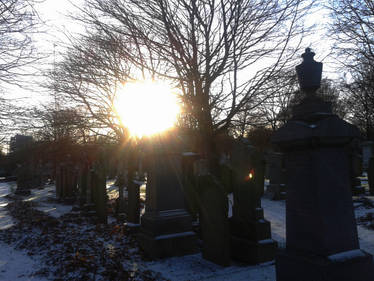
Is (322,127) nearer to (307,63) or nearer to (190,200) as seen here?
(307,63)

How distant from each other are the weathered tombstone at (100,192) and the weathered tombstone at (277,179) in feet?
27.4

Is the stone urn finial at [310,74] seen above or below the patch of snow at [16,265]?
above

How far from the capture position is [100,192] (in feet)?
31.3

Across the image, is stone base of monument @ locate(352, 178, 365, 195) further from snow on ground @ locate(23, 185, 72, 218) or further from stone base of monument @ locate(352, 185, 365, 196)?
snow on ground @ locate(23, 185, 72, 218)

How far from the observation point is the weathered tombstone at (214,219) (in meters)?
5.20

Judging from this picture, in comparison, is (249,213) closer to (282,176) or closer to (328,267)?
(328,267)

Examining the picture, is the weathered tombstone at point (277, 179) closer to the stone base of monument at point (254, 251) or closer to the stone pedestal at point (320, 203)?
the stone base of monument at point (254, 251)

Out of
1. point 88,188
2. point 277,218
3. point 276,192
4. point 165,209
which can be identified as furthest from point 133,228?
point 276,192

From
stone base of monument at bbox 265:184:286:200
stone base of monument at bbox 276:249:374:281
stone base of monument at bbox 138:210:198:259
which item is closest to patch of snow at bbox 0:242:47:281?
stone base of monument at bbox 138:210:198:259

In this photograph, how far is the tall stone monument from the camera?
3.30 metres

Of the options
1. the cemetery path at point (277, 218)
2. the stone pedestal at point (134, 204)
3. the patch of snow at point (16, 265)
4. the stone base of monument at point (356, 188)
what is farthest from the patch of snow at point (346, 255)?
the stone base of monument at point (356, 188)

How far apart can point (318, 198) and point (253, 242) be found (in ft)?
7.99

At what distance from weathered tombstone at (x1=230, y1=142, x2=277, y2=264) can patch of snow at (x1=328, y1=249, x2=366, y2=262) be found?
83.8 inches

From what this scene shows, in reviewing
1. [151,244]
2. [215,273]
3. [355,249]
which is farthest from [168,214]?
[355,249]
